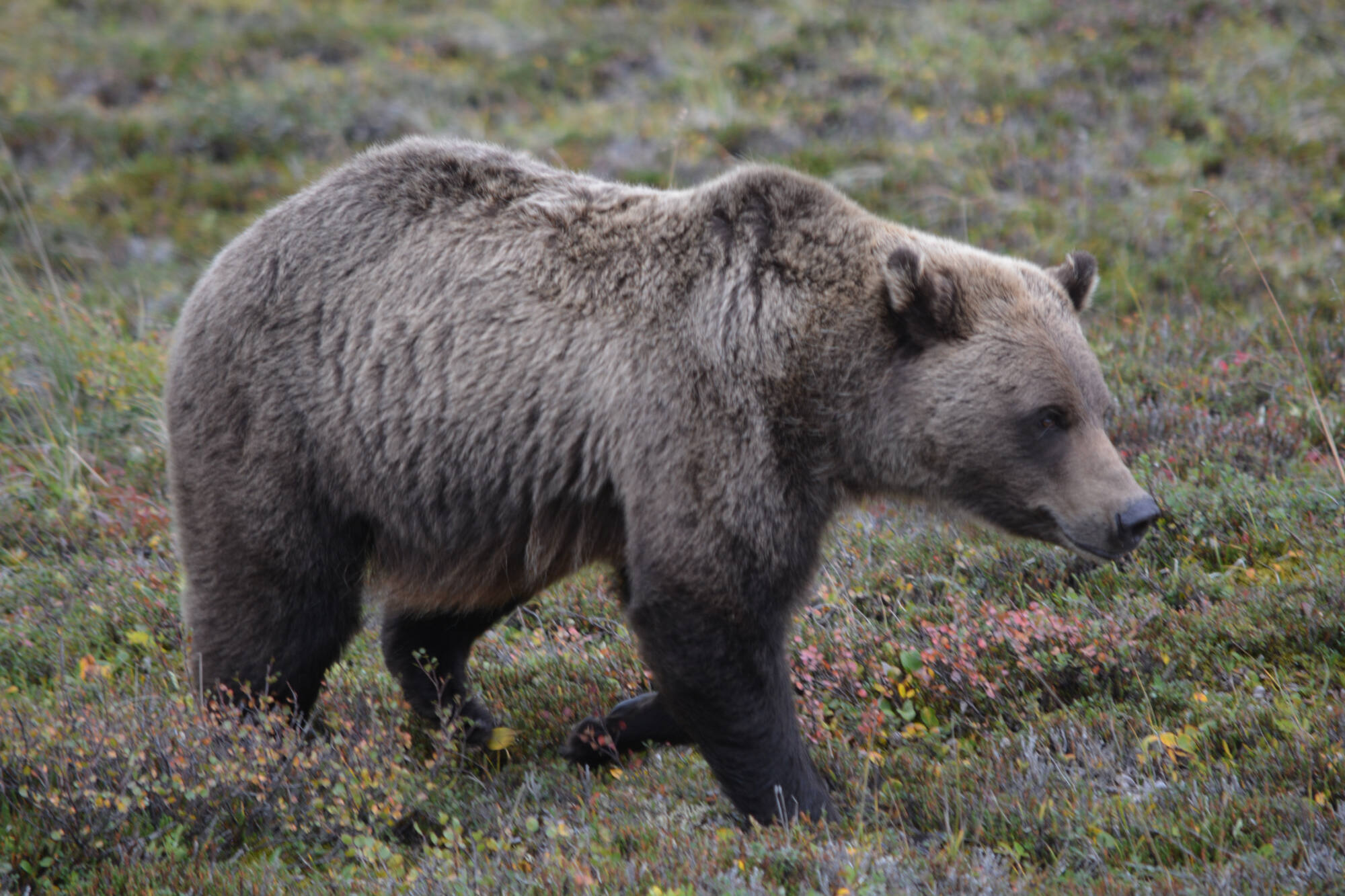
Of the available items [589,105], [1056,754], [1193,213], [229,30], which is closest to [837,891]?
[1056,754]

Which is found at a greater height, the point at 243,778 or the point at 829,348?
the point at 829,348

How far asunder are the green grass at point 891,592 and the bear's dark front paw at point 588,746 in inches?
4.1

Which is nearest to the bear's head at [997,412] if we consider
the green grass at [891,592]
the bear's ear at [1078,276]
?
the bear's ear at [1078,276]

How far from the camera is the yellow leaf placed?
16.3 ft

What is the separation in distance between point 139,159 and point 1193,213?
10504 millimetres

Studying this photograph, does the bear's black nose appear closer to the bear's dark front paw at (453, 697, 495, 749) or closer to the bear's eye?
the bear's eye

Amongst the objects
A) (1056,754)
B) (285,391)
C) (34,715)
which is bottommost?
(34,715)

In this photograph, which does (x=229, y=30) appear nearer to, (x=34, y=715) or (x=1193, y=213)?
(x=1193, y=213)

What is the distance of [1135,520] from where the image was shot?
394 cm

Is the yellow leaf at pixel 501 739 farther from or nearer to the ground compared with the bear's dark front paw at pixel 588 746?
nearer to the ground

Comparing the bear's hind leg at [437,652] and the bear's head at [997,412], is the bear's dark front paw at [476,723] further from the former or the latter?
the bear's head at [997,412]

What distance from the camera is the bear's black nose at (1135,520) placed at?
394 cm

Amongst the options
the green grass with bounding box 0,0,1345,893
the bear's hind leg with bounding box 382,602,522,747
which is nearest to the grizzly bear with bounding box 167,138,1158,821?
the bear's hind leg with bounding box 382,602,522,747

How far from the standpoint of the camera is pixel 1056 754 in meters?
4.28
